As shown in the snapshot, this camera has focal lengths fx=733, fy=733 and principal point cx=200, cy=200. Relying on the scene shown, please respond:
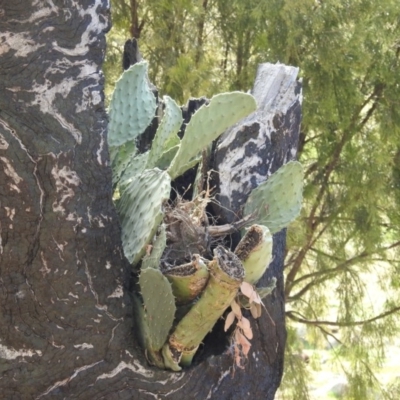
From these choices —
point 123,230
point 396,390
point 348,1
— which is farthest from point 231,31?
point 123,230

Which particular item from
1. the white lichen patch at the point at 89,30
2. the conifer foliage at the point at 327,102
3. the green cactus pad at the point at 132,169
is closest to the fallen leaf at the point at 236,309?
the green cactus pad at the point at 132,169

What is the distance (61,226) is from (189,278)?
234 mm

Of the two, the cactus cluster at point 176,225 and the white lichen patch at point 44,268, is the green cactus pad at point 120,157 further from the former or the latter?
the white lichen patch at point 44,268

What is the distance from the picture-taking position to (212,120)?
1.36m

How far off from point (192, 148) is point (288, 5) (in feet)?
5.11

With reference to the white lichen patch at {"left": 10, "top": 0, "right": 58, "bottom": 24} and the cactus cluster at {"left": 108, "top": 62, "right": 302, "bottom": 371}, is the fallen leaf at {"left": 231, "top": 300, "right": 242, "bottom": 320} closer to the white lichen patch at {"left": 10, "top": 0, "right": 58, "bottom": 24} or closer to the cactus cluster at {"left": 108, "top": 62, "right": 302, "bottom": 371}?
the cactus cluster at {"left": 108, "top": 62, "right": 302, "bottom": 371}

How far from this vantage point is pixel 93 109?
128 centimetres

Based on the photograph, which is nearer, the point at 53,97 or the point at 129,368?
the point at 53,97

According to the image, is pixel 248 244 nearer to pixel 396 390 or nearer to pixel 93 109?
pixel 93 109

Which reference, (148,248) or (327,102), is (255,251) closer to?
(148,248)

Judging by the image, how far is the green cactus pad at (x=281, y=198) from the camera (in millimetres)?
1468

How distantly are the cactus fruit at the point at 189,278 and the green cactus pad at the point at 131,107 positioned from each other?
384mm

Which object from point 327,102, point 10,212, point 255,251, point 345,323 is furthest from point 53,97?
point 345,323

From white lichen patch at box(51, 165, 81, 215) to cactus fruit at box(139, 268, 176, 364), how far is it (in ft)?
0.59
